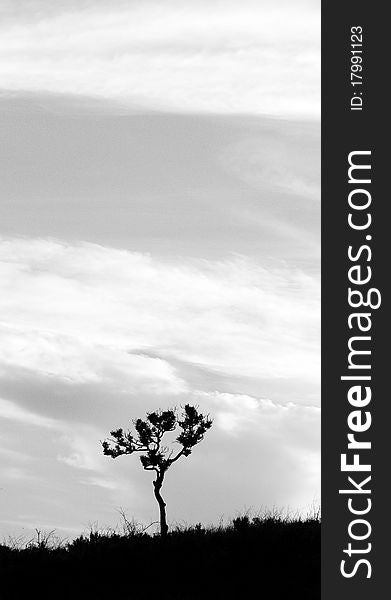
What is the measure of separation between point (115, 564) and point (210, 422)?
2007 cm

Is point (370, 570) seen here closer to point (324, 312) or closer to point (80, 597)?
point (324, 312)

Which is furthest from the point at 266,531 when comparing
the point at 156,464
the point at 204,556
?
the point at 156,464

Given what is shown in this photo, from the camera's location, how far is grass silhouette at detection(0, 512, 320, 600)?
2023 cm

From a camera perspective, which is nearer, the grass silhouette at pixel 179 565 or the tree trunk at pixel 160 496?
the grass silhouette at pixel 179 565

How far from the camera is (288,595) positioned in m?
19.3

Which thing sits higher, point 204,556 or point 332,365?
→ point 332,365

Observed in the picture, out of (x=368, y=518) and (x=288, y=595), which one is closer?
(x=368, y=518)

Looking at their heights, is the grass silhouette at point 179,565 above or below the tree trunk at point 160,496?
below

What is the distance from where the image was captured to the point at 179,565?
2217 cm

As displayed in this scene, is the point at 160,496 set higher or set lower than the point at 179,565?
higher

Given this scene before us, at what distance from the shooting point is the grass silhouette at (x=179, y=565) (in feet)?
66.4

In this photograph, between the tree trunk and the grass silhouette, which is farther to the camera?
the tree trunk

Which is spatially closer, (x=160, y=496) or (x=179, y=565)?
(x=179, y=565)

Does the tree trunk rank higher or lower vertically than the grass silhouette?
higher
